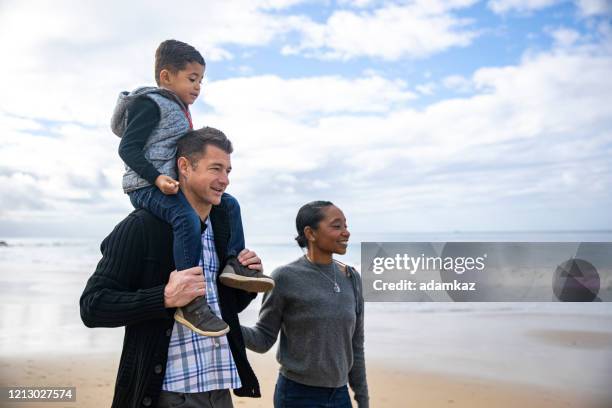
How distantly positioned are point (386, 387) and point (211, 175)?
17.0ft

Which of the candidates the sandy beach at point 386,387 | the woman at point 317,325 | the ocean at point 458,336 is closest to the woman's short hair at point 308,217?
the woman at point 317,325

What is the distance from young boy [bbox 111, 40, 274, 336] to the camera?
6.41ft

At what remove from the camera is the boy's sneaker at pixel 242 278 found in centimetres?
201

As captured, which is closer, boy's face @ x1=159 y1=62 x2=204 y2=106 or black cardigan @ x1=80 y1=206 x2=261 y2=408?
black cardigan @ x1=80 y1=206 x2=261 y2=408

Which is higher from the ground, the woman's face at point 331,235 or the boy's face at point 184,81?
the boy's face at point 184,81

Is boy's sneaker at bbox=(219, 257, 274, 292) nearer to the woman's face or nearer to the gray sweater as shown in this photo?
the gray sweater

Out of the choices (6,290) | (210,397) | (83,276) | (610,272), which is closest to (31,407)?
(210,397)

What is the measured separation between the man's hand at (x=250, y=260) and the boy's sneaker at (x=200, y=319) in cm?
25

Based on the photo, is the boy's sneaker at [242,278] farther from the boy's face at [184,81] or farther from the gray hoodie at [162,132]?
the boy's face at [184,81]

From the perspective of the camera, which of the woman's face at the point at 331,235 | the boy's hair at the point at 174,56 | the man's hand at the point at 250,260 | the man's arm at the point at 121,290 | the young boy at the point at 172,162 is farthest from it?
the woman's face at the point at 331,235

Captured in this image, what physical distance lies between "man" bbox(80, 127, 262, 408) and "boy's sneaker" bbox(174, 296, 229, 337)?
0.03m

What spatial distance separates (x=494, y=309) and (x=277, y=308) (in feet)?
30.9

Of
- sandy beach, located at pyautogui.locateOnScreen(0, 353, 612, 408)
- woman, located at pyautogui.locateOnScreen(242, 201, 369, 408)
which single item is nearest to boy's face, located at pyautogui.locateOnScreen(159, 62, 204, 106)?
woman, located at pyautogui.locateOnScreen(242, 201, 369, 408)

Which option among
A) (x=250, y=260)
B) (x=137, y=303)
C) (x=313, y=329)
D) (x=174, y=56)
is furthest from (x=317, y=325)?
(x=174, y=56)
